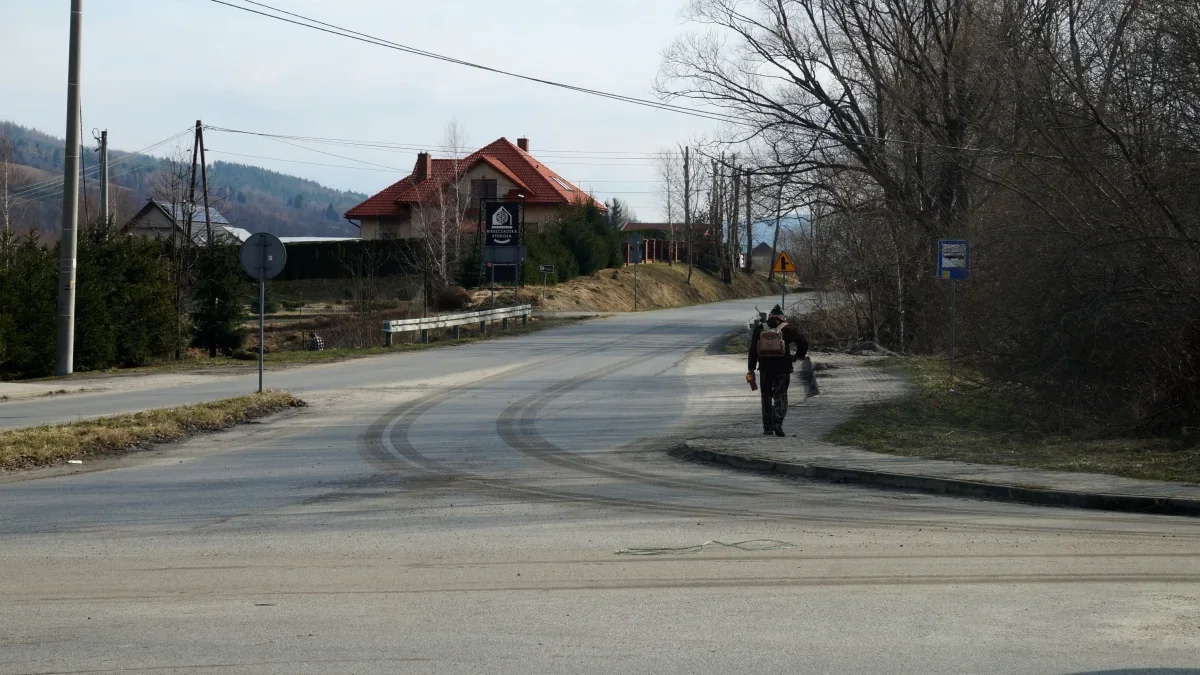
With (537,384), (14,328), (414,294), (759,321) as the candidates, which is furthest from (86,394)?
(414,294)

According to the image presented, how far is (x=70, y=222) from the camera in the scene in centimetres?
2395

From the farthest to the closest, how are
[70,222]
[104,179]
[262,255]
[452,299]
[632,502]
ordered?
1. [452,299]
2. [104,179]
3. [70,222]
4. [262,255]
5. [632,502]

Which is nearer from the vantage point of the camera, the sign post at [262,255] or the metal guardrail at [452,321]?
the sign post at [262,255]

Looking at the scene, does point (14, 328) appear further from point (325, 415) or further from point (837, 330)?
point (837, 330)

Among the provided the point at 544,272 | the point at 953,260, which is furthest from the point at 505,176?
the point at 953,260

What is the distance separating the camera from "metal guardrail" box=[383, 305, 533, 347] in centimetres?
3453

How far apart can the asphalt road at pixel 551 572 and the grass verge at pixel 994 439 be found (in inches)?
91.7

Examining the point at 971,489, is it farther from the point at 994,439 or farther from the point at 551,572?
the point at 551,572

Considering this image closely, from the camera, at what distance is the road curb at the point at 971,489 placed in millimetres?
9703

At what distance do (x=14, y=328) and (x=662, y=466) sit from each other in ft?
61.8

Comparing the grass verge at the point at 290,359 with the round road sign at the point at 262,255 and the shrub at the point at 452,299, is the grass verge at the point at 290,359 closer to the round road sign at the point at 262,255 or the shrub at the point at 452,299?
the round road sign at the point at 262,255

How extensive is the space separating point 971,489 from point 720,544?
3.61 metres

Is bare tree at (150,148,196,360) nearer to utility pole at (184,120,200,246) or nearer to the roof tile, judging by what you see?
utility pole at (184,120,200,246)

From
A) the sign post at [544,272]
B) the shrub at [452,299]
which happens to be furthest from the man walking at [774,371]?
the sign post at [544,272]
